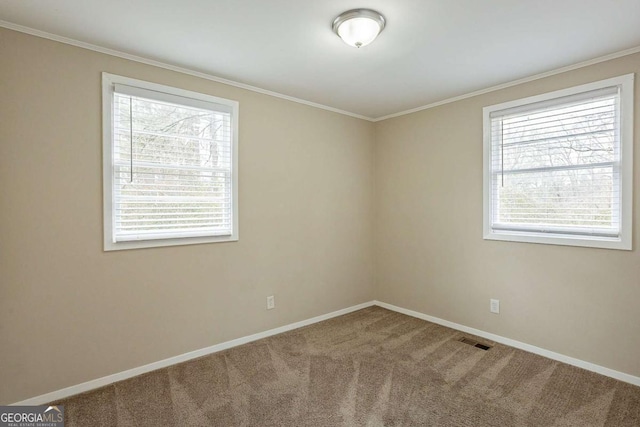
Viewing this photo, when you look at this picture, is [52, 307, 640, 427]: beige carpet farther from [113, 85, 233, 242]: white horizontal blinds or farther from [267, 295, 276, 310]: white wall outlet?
[113, 85, 233, 242]: white horizontal blinds

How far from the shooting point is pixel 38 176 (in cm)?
217

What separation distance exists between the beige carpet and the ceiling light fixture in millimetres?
2369

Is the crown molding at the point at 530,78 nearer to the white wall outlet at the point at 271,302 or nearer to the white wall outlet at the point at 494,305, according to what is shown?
the white wall outlet at the point at 494,305

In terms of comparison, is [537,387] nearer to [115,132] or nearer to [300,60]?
[300,60]

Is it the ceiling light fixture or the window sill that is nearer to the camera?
the ceiling light fixture

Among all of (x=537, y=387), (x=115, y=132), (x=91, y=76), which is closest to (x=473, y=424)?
(x=537, y=387)

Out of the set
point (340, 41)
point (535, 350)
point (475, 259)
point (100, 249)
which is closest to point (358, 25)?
point (340, 41)

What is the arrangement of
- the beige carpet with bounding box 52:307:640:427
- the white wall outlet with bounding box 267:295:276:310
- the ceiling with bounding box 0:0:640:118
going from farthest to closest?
1. the white wall outlet with bounding box 267:295:276:310
2. the beige carpet with bounding box 52:307:640:427
3. the ceiling with bounding box 0:0:640:118

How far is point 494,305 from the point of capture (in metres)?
3.18

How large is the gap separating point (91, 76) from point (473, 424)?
3.43 m

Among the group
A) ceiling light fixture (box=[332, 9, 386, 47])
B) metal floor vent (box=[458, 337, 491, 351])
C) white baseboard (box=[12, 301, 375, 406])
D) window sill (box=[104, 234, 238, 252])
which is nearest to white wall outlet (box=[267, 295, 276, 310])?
white baseboard (box=[12, 301, 375, 406])

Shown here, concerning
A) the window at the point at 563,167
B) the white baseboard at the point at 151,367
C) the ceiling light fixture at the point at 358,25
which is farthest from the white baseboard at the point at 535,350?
the ceiling light fixture at the point at 358,25

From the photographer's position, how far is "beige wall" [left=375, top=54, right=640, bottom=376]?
2.52 meters

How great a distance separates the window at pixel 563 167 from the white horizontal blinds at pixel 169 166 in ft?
8.35
